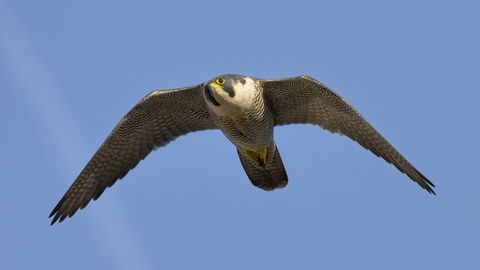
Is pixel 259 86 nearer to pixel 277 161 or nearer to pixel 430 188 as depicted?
pixel 277 161

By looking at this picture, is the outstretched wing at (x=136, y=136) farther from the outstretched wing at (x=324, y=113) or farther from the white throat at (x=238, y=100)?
the outstretched wing at (x=324, y=113)

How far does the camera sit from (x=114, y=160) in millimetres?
12492

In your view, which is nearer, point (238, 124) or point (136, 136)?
point (238, 124)

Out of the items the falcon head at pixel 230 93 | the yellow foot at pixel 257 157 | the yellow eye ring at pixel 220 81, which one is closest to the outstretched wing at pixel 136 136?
the yellow foot at pixel 257 157

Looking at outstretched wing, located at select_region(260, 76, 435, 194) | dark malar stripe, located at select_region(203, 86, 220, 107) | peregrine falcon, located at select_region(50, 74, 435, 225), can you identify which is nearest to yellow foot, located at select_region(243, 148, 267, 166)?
peregrine falcon, located at select_region(50, 74, 435, 225)

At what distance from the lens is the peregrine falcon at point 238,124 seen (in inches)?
441

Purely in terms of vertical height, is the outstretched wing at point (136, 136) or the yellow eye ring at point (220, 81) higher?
the yellow eye ring at point (220, 81)

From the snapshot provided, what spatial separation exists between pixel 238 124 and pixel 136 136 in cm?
210

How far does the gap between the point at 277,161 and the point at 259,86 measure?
1.54m

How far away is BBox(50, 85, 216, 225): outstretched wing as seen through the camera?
39.7ft

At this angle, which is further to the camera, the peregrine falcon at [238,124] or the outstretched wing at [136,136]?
the outstretched wing at [136,136]

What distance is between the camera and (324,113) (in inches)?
473

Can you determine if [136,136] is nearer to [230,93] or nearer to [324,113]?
[230,93]

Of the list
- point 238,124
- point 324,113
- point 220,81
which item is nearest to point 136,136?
point 238,124
